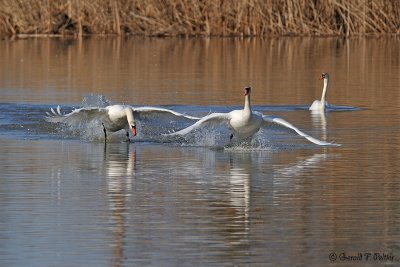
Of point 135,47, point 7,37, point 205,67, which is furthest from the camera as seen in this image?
point 7,37

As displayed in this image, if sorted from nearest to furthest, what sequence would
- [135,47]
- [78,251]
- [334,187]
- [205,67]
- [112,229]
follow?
[78,251], [112,229], [334,187], [205,67], [135,47]

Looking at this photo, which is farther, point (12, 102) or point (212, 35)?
point (212, 35)

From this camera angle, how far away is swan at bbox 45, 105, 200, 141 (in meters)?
15.9

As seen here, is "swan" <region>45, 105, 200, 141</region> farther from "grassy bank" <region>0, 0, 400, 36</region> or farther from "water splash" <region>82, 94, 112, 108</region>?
"grassy bank" <region>0, 0, 400, 36</region>

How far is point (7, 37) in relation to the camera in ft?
126

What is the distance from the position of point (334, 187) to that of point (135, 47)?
23.9m

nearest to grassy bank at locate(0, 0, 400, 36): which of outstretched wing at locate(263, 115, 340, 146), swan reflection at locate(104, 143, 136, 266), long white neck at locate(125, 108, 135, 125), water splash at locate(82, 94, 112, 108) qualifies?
water splash at locate(82, 94, 112, 108)

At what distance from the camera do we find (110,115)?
16.1 metres

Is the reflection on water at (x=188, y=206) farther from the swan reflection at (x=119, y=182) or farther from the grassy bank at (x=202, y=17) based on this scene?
the grassy bank at (x=202, y=17)

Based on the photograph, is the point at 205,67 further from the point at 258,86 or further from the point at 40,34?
the point at 40,34

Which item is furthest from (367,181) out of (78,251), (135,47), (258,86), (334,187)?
(135,47)

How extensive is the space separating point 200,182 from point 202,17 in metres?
26.7

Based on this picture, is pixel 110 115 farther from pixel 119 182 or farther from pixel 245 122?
pixel 119 182

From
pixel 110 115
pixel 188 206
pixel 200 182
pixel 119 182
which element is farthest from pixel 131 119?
pixel 188 206
